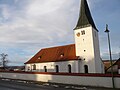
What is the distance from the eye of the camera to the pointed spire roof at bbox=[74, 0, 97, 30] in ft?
128

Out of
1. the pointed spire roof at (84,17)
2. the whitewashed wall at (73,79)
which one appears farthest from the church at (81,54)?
the whitewashed wall at (73,79)

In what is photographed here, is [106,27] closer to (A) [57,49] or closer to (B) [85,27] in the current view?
(B) [85,27]

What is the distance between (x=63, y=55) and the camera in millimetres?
41031

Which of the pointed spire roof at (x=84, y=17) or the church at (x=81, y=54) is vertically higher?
the pointed spire roof at (x=84, y=17)

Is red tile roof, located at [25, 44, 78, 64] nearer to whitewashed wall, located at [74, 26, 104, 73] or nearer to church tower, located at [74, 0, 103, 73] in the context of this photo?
whitewashed wall, located at [74, 26, 104, 73]

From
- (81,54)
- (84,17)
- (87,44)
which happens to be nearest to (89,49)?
(87,44)

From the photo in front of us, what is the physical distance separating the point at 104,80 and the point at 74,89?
428cm

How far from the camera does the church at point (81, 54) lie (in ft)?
121

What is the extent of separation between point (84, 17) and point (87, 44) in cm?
641

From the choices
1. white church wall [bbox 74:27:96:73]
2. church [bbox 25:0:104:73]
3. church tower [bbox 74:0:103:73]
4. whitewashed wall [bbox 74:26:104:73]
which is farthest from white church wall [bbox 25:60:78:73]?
white church wall [bbox 74:27:96:73]

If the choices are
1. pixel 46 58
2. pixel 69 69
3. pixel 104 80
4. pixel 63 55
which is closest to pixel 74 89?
pixel 104 80

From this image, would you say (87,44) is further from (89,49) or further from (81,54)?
(81,54)

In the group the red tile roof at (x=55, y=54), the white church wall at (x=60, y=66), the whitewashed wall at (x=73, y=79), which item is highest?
the red tile roof at (x=55, y=54)

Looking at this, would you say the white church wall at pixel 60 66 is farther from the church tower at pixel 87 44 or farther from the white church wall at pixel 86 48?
the white church wall at pixel 86 48
